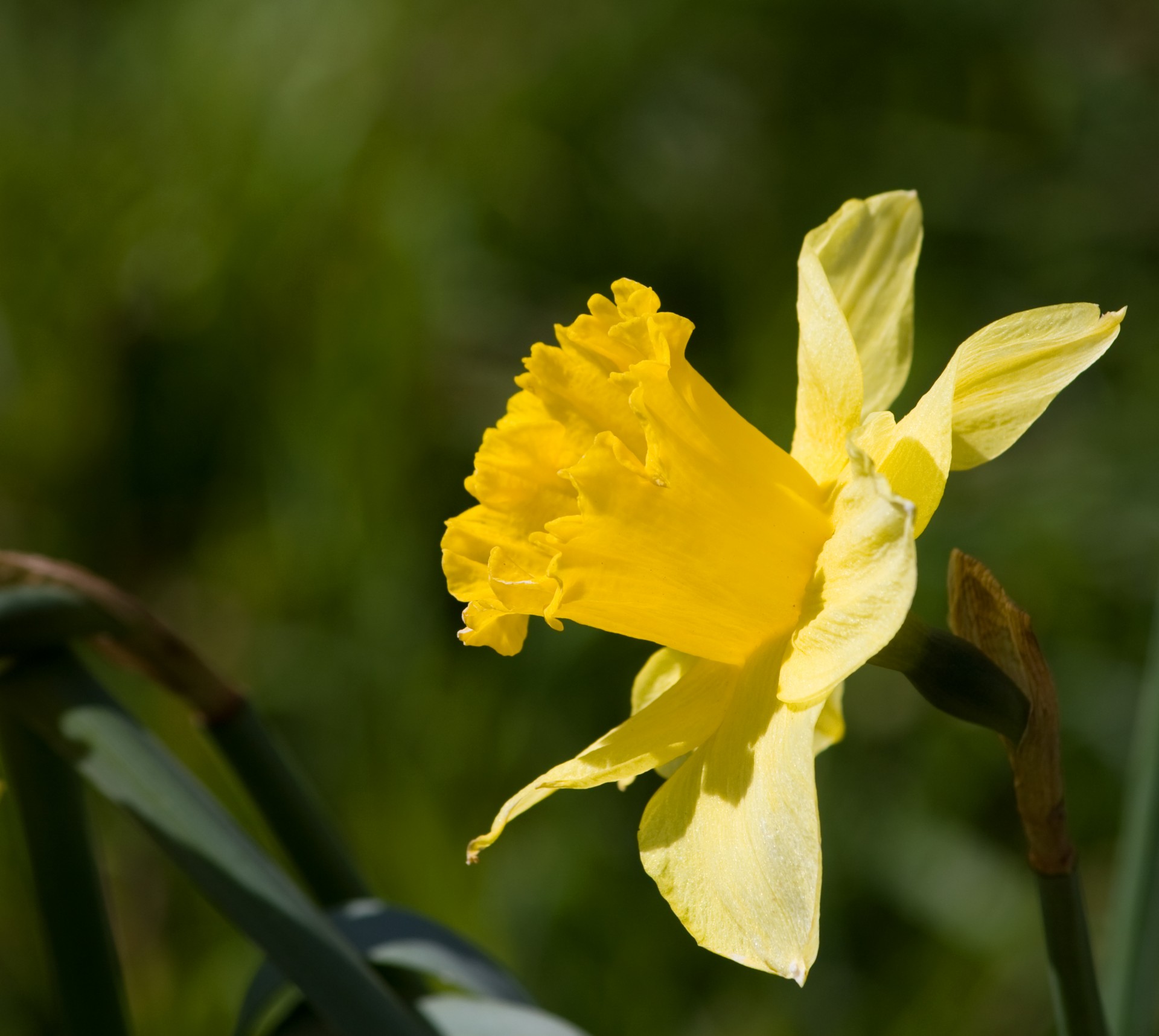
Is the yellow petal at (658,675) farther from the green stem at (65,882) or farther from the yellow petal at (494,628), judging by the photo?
the green stem at (65,882)

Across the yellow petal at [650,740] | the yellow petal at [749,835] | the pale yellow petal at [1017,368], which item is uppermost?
the pale yellow petal at [1017,368]

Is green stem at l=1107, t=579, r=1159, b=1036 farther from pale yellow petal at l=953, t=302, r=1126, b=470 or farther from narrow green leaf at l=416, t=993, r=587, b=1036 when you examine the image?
narrow green leaf at l=416, t=993, r=587, b=1036

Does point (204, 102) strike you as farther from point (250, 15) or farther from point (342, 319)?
point (342, 319)

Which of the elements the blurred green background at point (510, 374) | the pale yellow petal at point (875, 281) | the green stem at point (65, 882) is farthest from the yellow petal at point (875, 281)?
the blurred green background at point (510, 374)

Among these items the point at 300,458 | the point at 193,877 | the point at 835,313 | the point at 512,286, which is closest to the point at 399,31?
the point at 512,286

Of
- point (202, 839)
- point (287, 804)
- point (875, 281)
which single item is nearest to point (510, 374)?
point (875, 281)

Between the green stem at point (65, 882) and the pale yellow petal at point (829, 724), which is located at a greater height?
the green stem at point (65, 882)
